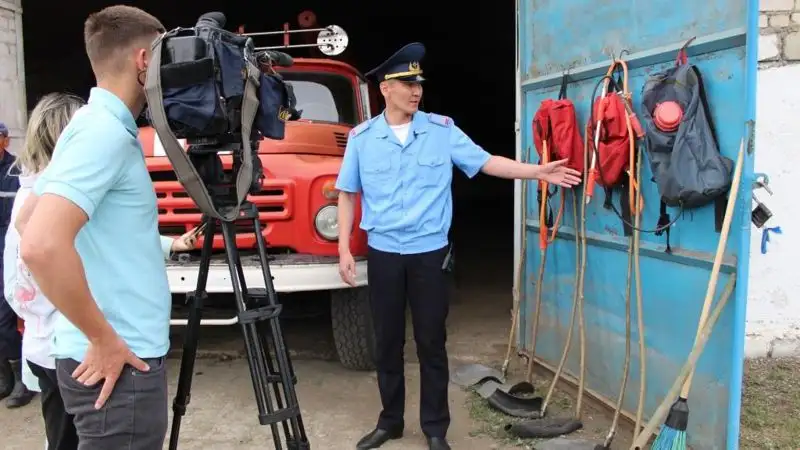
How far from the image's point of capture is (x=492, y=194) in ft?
63.8

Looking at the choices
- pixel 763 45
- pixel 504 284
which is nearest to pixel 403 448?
pixel 763 45

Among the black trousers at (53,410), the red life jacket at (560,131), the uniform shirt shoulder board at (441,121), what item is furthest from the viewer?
the red life jacket at (560,131)

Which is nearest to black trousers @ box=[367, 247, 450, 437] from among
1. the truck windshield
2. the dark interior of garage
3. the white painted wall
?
the truck windshield

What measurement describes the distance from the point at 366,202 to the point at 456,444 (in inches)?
50.5

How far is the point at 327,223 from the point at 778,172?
271 centimetres

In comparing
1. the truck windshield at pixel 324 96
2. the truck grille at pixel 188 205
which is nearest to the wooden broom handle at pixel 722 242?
the truck grille at pixel 188 205

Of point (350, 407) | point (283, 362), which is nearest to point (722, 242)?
point (283, 362)

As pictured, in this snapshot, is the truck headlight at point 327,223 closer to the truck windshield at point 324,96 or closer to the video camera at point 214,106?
the truck windshield at point 324,96

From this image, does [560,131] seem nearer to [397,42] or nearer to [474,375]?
[474,375]

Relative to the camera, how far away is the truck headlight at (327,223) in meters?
3.67

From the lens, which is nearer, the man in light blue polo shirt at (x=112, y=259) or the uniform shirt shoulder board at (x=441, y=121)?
the man in light blue polo shirt at (x=112, y=259)

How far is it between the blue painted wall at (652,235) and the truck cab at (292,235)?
1.15 metres

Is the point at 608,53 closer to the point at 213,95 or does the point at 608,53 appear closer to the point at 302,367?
the point at 213,95

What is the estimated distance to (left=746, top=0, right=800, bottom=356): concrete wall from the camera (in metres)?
3.79
